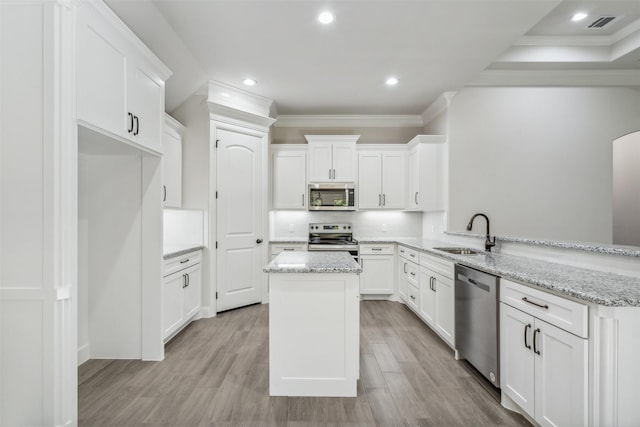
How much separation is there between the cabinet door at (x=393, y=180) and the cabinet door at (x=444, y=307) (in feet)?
6.03

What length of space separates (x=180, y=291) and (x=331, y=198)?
2558 millimetres

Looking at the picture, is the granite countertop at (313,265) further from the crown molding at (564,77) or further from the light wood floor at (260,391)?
the crown molding at (564,77)

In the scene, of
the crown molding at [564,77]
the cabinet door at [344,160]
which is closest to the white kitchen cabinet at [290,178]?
the cabinet door at [344,160]

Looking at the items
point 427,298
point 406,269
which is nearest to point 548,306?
point 427,298

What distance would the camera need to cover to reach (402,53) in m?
2.97

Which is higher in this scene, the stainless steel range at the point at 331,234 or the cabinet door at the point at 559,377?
the stainless steel range at the point at 331,234

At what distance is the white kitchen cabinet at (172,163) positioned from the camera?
3162mm

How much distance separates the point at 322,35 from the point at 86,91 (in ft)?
6.37

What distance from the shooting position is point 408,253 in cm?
391

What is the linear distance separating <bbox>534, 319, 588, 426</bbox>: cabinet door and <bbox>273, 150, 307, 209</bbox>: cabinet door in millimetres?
3492

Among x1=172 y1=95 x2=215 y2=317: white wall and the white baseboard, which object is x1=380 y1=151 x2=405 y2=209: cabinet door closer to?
x1=172 y1=95 x2=215 y2=317: white wall

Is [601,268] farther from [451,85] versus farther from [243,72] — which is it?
[243,72]

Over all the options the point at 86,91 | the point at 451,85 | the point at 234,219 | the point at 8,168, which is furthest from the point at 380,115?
the point at 8,168

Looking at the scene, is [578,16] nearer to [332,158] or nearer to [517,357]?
[332,158]
